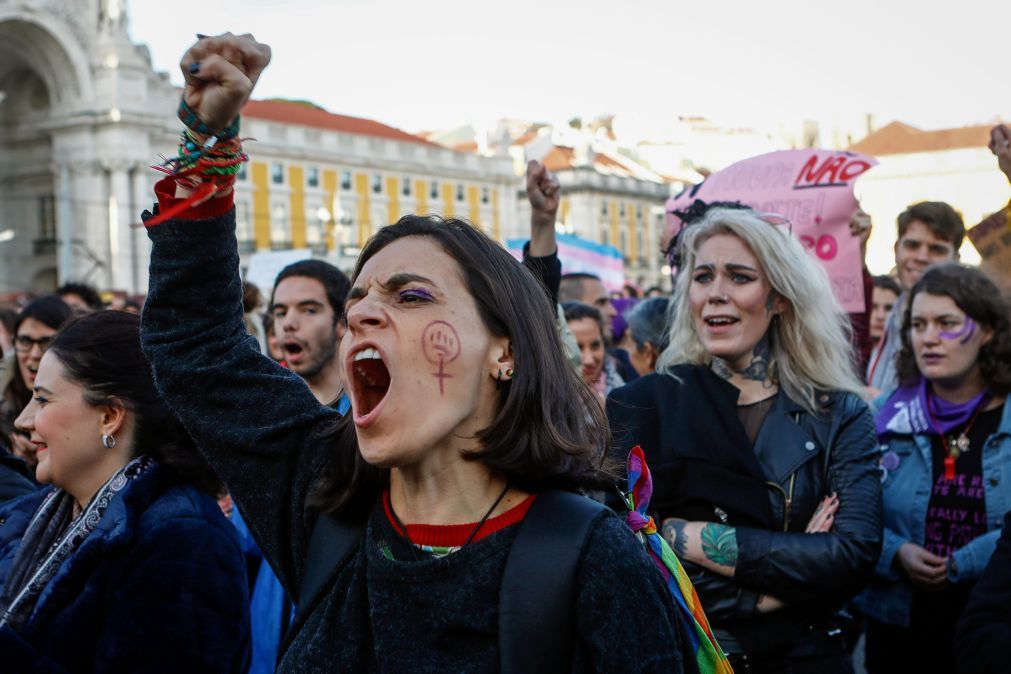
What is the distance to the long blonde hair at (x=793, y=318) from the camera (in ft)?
12.6

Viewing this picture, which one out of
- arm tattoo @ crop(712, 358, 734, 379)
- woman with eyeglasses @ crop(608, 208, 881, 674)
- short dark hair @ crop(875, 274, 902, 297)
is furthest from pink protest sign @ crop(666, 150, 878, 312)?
arm tattoo @ crop(712, 358, 734, 379)

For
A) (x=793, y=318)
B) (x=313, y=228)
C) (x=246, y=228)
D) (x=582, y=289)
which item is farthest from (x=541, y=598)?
(x=313, y=228)

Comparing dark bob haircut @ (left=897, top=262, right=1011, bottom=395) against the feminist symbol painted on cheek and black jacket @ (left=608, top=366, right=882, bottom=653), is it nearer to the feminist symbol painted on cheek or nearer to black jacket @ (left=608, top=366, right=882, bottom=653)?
black jacket @ (left=608, top=366, right=882, bottom=653)

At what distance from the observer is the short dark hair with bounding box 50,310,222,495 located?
10.7 feet

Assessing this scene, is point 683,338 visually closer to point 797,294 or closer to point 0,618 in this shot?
point 797,294

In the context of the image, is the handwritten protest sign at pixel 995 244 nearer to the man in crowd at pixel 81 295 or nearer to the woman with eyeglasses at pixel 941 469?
the woman with eyeglasses at pixel 941 469

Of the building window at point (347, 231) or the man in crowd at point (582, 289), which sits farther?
the building window at point (347, 231)

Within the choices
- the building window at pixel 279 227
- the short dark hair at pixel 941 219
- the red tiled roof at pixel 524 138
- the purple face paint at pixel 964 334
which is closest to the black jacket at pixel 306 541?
the purple face paint at pixel 964 334

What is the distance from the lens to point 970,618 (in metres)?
3.18

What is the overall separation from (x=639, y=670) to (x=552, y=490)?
1.21 feet

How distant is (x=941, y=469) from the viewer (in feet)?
14.7

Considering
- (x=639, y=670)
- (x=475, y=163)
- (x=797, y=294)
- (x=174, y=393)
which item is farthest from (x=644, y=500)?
(x=475, y=163)

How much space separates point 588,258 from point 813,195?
302 inches

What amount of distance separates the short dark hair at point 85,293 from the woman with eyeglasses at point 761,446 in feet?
18.0
